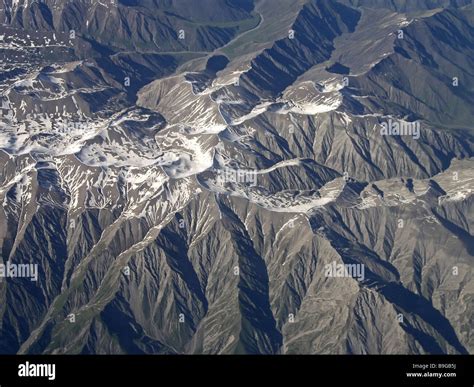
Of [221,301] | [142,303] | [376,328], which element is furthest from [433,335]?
[142,303]

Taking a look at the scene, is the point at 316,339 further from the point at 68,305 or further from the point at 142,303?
the point at 68,305
